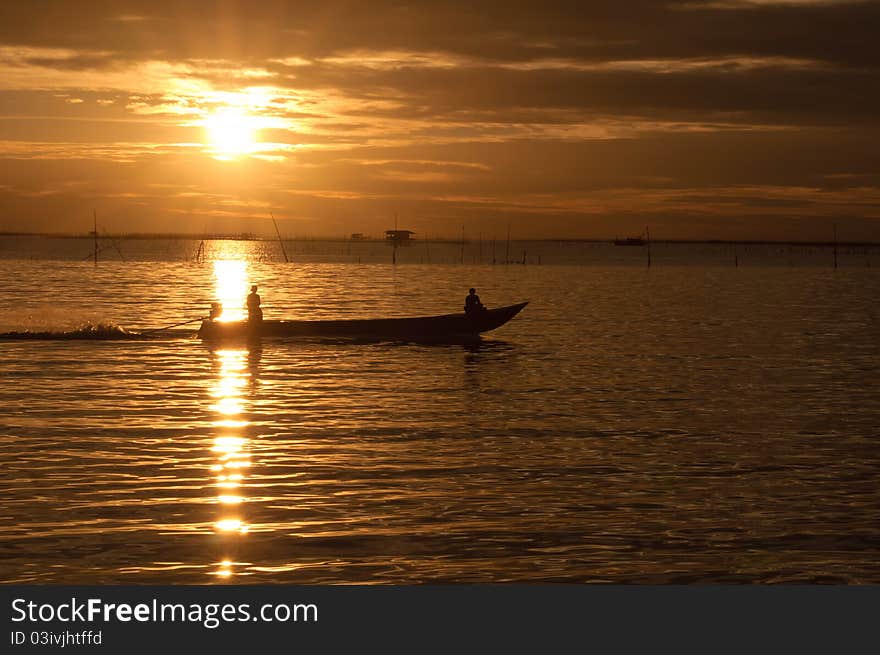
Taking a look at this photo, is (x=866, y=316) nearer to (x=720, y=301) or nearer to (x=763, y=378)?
(x=720, y=301)

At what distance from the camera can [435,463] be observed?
16906 millimetres

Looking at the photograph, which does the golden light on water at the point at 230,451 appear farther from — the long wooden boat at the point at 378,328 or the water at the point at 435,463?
the long wooden boat at the point at 378,328

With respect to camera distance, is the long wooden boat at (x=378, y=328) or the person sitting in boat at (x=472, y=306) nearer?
the long wooden boat at (x=378, y=328)

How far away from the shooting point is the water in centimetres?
1175

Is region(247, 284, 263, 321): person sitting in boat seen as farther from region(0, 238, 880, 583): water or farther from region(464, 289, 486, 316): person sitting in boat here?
region(464, 289, 486, 316): person sitting in boat

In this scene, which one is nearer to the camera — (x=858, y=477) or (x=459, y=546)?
(x=459, y=546)

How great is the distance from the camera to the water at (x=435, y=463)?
11.8 meters

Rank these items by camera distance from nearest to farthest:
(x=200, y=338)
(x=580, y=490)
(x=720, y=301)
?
(x=580, y=490) < (x=200, y=338) < (x=720, y=301)

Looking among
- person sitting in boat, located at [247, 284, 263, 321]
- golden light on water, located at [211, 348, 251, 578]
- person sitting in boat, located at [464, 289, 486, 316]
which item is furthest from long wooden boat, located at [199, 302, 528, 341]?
golden light on water, located at [211, 348, 251, 578]


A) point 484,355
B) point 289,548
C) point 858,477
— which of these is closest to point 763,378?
point 484,355

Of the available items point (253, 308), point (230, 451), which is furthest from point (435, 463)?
point (253, 308)

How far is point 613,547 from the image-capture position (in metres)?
12.2

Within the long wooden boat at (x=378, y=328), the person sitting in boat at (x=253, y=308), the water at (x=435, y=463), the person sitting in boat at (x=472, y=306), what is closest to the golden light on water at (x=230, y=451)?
the water at (x=435, y=463)

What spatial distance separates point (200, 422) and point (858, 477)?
11574 mm
